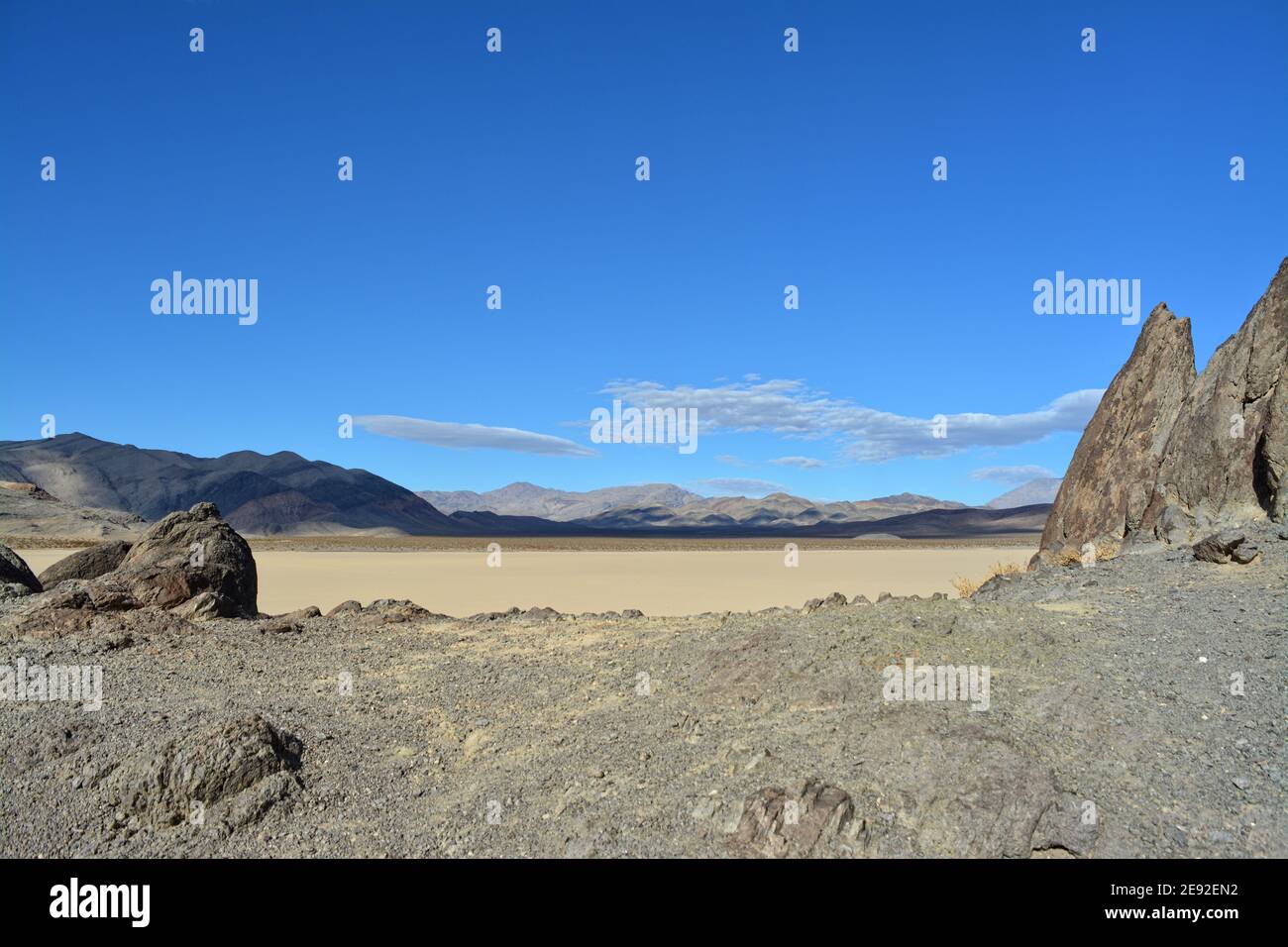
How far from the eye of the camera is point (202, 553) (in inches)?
533

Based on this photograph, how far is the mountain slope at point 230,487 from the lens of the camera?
127062 mm

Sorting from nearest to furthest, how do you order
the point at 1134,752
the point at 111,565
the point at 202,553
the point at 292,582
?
the point at 1134,752 < the point at 202,553 < the point at 111,565 < the point at 292,582

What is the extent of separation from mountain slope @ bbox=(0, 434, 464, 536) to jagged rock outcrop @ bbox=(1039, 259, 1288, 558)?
402 feet

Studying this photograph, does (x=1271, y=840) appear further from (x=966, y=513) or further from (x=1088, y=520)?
(x=966, y=513)

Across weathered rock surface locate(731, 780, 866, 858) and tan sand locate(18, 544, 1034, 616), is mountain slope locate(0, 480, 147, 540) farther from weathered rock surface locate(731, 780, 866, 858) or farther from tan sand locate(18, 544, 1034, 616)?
weathered rock surface locate(731, 780, 866, 858)

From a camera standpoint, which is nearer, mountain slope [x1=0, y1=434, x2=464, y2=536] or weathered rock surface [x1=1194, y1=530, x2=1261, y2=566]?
weathered rock surface [x1=1194, y1=530, x2=1261, y2=566]

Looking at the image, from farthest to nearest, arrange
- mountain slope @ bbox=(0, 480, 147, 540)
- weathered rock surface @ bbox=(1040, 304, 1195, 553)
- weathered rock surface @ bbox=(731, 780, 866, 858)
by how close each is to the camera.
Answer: mountain slope @ bbox=(0, 480, 147, 540) → weathered rock surface @ bbox=(1040, 304, 1195, 553) → weathered rock surface @ bbox=(731, 780, 866, 858)

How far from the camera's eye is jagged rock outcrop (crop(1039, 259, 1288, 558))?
39.3 feet

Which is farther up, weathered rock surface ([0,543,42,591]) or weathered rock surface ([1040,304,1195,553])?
weathered rock surface ([1040,304,1195,553])

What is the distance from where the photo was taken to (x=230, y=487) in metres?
138

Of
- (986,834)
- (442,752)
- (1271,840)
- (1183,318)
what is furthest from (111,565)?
(1183,318)

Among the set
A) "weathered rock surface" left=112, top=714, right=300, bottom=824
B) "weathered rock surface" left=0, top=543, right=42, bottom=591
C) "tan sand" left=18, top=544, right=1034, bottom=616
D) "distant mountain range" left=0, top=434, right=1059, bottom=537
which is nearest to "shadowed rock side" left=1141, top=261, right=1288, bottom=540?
"tan sand" left=18, top=544, right=1034, bottom=616

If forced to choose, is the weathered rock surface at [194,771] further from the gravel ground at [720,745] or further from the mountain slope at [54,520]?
the mountain slope at [54,520]
